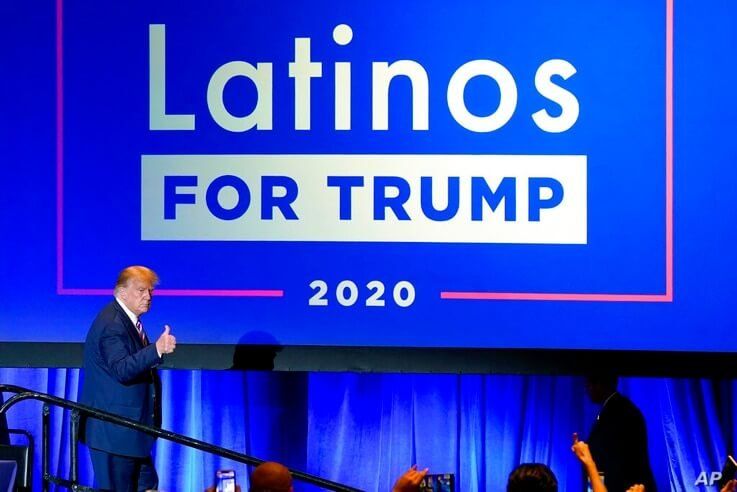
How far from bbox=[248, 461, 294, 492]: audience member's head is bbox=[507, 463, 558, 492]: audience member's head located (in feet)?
2.21

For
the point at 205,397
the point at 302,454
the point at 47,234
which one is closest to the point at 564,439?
the point at 302,454

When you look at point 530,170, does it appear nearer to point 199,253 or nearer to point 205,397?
point 199,253

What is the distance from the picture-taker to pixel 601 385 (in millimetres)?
6129

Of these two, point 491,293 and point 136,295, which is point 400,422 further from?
point 136,295

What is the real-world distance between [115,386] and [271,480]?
6.80ft

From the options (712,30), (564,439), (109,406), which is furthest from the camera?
(564,439)

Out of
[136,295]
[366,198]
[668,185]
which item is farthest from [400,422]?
[668,185]

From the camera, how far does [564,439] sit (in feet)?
22.0

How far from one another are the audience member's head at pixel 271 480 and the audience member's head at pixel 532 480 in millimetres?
673

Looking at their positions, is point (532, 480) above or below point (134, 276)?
below

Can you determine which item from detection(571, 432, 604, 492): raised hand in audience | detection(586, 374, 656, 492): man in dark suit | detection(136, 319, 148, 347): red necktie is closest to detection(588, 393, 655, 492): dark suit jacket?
detection(586, 374, 656, 492): man in dark suit

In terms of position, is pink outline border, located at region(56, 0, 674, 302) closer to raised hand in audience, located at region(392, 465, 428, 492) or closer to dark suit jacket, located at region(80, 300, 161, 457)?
dark suit jacket, located at region(80, 300, 161, 457)

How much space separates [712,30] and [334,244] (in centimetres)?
213

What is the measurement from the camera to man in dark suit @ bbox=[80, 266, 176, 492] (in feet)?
18.1
